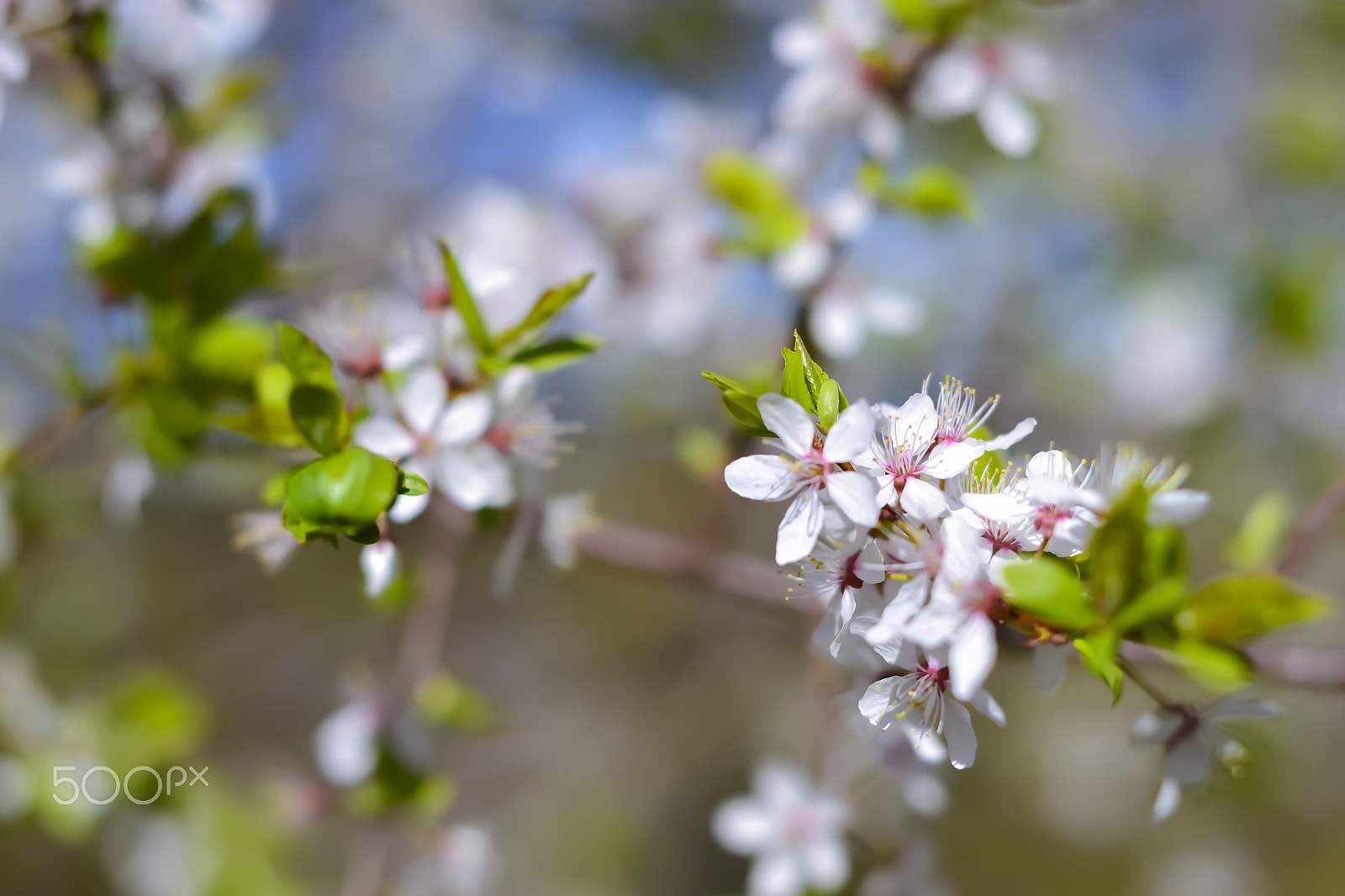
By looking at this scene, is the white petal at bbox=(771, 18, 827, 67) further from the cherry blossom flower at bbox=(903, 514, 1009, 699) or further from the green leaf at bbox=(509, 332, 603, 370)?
the cherry blossom flower at bbox=(903, 514, 1009, 699)

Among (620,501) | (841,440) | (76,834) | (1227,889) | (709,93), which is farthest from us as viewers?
(620,501)

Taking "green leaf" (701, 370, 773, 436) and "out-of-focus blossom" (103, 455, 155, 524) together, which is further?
"out-of-focus blossom" (103, 455, 155, 524)

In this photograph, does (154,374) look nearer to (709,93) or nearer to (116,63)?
(116,63)

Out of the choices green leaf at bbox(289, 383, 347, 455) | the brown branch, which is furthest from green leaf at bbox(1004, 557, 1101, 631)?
the brown branch

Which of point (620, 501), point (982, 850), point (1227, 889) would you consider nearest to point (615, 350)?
point (620, 501)

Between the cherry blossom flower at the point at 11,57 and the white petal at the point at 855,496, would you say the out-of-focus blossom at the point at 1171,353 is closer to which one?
the white petal at the point at 855,496

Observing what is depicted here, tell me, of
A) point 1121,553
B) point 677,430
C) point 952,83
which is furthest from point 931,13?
point 677,430
